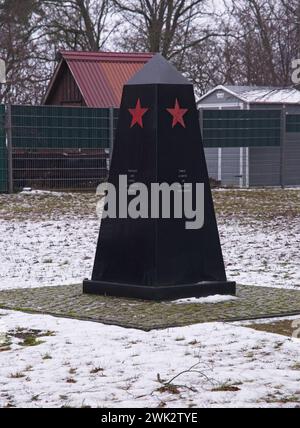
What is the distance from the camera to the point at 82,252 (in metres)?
14.6

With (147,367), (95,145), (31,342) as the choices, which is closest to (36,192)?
(95,145)

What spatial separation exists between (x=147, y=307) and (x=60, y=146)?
17167 mm

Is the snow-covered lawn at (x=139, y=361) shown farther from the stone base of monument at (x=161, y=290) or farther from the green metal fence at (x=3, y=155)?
the green metal fence at (x=3, y=155)

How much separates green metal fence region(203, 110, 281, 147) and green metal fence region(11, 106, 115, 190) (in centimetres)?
318

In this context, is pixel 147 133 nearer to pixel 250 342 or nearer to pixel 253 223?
pixel 250 342

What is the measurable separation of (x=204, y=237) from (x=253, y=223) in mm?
8540

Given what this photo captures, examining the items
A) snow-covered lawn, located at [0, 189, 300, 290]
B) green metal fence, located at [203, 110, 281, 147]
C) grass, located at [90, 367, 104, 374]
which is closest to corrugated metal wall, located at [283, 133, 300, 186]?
green metal fence, located at [203, 110, 281, 147]

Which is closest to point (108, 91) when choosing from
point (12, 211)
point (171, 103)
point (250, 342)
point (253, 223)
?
point (12, 211)

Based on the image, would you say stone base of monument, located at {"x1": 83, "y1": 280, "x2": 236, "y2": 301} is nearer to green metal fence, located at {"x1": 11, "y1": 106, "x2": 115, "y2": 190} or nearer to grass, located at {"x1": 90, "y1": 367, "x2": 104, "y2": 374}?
grass, located at {"x1": 90, "y1": 367, "x2": 104, "y2": 374}

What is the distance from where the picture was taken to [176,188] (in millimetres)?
10297

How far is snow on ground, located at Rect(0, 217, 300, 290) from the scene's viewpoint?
12109 millimetres

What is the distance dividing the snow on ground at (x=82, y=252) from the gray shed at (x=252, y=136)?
10191 mm

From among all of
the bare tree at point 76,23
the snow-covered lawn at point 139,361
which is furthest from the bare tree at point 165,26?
the snow-covered lawn at point 139,361

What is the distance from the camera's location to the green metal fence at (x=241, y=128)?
29.1m
